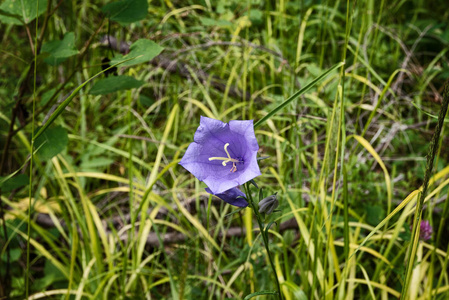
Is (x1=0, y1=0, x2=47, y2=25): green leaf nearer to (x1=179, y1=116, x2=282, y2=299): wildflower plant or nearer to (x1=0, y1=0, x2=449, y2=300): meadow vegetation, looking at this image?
(x1=0, y1=0, x2=449, y2=300): meadow vegetation

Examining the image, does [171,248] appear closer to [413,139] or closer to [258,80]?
[258,80]

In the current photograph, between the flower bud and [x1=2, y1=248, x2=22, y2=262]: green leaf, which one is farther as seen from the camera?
[x1=2, y1=248, x2=22, y2=262]: green leaf

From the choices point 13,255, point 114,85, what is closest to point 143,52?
point 114,85

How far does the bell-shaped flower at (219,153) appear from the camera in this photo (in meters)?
0.87

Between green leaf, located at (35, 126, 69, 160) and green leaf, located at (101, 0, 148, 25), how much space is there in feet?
1.48

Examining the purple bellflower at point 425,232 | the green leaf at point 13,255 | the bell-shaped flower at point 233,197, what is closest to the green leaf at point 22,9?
the bell-shaped flower at point 233,197

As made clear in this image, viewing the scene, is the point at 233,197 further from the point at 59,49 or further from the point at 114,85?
the point at 59,49

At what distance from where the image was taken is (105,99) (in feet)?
9.41

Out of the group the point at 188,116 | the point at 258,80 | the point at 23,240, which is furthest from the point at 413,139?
the point at 23,240

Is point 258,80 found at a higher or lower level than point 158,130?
higher

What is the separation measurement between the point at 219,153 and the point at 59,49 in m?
0.74

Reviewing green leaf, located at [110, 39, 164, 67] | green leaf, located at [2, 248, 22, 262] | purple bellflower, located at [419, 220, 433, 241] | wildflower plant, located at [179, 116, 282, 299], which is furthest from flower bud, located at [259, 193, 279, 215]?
green leaf, located at [2, 248, 22, 262]

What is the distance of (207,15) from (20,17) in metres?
2.01

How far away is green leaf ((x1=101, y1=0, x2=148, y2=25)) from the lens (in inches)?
53.0
